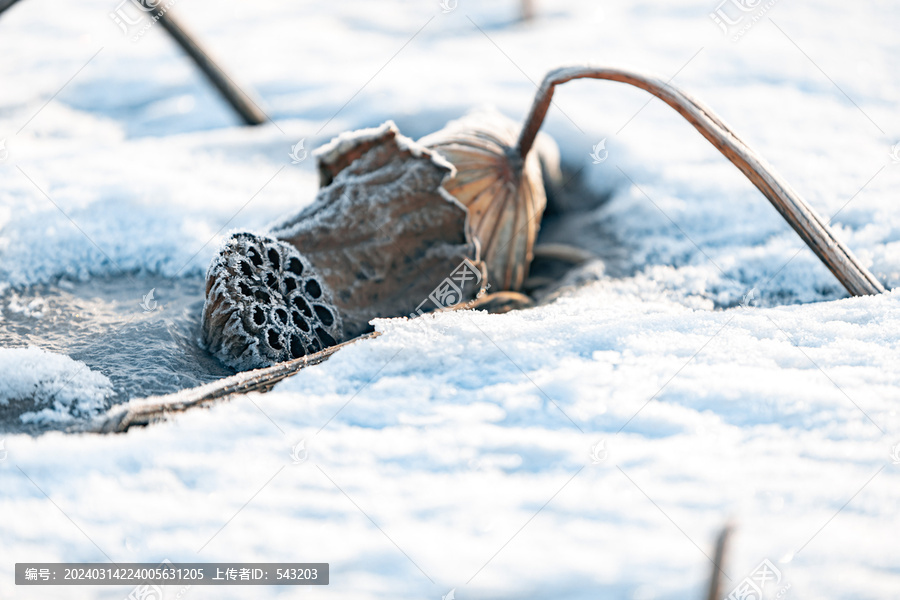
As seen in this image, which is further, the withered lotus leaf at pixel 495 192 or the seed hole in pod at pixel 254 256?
the withered lotus leaf at pixel 495 192

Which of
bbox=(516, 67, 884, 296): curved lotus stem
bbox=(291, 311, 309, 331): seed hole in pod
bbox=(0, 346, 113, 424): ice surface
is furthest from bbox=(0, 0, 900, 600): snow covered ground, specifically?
bbox=(291, 311, 309, 331): seed hole in pod

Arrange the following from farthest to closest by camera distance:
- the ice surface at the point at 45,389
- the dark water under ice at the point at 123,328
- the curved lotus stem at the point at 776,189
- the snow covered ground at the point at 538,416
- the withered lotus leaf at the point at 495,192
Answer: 1. the withered lotus leaf at the point at 495,192
2. the curved lotus stem at the point at 776,189
3. the dark water under ice at the point at 123,328
4. the ice surface at the point at 45,389
5. the snow covered ground at the point at 538,416

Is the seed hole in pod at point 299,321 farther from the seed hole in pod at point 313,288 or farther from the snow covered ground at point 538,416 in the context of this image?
the snow covered ground at point 538,416

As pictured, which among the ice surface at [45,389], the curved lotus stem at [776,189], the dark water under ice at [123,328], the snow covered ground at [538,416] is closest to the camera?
the snow covered ground at [538,416]

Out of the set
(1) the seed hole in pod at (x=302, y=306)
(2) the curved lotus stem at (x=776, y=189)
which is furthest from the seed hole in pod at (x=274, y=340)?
(2) the curved lotus stem at (x=776, y=189)

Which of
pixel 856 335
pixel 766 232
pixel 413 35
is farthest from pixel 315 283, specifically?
pixel 413 35

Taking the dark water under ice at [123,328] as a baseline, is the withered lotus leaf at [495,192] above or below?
above

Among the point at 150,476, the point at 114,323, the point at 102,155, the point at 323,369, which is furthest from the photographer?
the point at 102,155

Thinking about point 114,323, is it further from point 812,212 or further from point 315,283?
point 812,212
